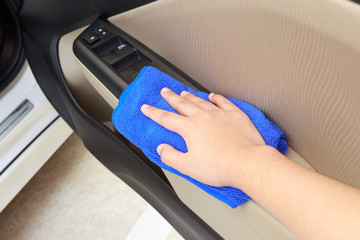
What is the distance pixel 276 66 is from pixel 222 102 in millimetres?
99

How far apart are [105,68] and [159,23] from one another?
124 millimetres

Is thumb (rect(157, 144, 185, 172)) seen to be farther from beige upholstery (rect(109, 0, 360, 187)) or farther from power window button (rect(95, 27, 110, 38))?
power window button (rect(95, 27, 110, 38))

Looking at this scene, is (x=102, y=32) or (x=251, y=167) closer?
(x=251, y=167)

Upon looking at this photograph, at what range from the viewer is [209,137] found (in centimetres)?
45

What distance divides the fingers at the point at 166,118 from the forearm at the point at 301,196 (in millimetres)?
107

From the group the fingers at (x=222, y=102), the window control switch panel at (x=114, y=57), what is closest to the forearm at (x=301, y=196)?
the fingers at (x=222, y=102)

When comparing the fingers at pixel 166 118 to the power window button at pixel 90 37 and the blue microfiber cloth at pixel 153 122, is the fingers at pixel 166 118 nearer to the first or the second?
the blue microfiber cloth at pixel 153 122

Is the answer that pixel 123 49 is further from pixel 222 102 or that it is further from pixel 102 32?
pixel 222 102

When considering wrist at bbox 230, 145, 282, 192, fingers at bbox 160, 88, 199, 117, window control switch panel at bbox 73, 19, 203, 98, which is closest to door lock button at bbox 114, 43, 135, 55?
window control switch panel at bbox 73, 19, 203, 98

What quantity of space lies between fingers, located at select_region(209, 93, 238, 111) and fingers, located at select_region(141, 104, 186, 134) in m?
0.07

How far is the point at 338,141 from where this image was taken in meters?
0.44

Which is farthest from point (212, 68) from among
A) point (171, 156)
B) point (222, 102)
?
point (171, 156)

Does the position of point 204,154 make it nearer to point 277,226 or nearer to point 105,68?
point 277,226

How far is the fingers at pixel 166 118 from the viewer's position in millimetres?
471
